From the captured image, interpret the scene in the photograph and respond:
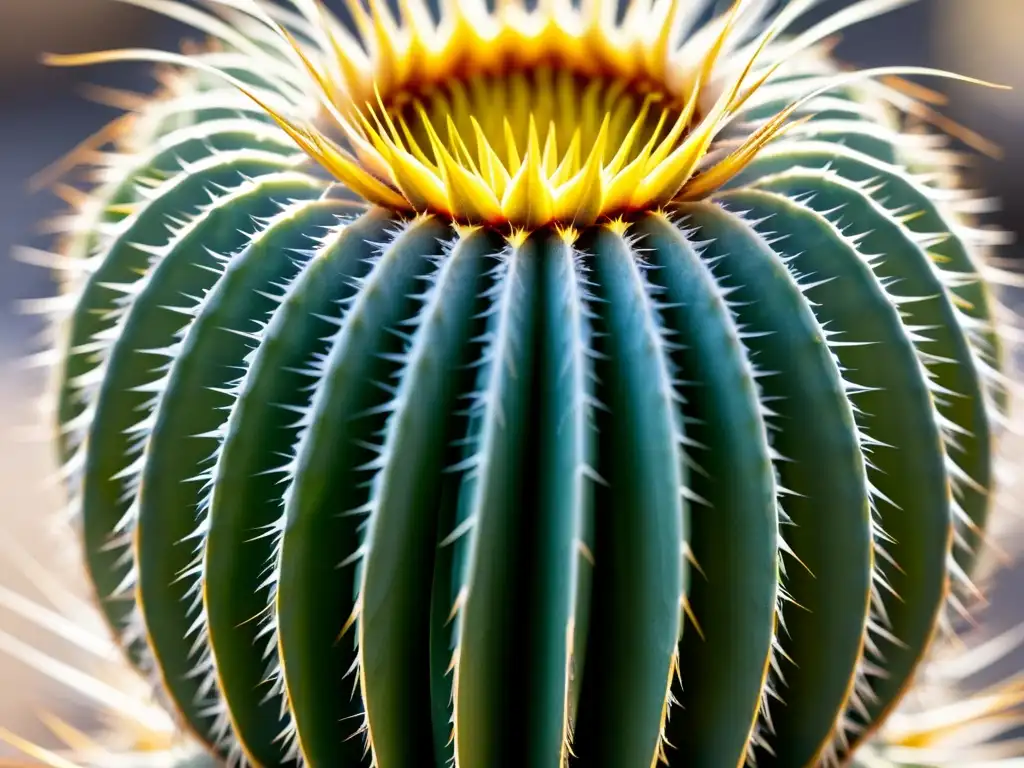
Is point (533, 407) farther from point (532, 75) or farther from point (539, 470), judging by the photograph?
point (532, 75)

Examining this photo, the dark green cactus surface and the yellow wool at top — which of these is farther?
the yellow wool at top

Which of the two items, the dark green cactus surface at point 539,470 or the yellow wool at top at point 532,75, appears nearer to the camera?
the dark green cactus surface at point 539,470

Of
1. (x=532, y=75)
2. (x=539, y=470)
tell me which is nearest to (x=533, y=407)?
(x=539, y=470)

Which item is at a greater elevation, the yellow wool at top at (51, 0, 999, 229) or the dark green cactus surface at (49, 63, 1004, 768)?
the yellow wool at top at (51, 0, 999, 229)

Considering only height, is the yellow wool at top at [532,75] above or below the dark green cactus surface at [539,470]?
above

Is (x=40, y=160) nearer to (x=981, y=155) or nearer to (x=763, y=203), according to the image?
(x=981, y=155)
